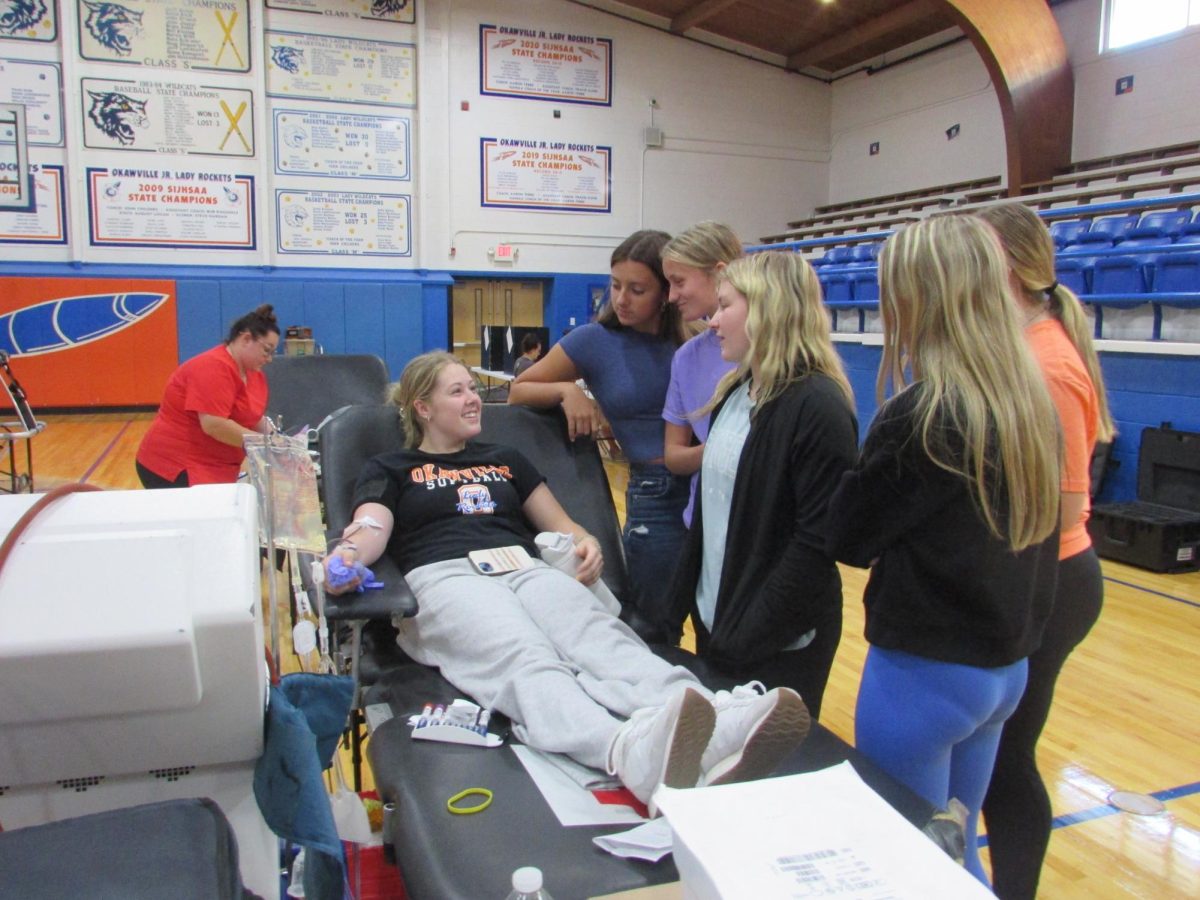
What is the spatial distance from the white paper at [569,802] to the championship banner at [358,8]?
10.2 m

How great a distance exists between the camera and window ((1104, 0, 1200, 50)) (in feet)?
25.9

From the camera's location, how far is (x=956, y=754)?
1439 mm

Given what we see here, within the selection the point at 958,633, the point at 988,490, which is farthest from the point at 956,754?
the point at 988,490

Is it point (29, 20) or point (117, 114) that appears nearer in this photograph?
point (29, 20)

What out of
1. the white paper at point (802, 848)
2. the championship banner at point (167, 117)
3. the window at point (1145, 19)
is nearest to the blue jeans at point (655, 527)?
the white paper at point (802, 848)

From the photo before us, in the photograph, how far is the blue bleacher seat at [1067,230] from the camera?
6309 millimetres

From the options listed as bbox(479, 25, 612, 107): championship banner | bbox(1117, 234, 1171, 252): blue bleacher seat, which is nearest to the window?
bbox(1117, 234, 1171, 252): blue bleacher seat

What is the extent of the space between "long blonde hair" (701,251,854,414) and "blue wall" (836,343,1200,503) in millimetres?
3449

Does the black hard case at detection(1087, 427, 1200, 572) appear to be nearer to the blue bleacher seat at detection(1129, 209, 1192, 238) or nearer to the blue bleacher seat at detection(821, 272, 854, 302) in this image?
the blue bleacher seat at detection(1129, 209, 1192, 238)

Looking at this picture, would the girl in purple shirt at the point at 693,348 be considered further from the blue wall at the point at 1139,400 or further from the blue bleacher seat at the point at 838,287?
the blue bleacher seat at the point at 838,287

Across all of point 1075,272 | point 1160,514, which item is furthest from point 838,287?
point 1160,514

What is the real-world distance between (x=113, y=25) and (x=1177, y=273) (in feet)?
32.3

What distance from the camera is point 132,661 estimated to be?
0.70m

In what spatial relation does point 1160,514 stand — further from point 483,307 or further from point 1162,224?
point 483,307
